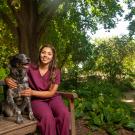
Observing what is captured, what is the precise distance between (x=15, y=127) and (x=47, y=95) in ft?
2.75

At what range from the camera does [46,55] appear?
5605 mm

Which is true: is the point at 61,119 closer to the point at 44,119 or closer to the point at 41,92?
the point at 44,119

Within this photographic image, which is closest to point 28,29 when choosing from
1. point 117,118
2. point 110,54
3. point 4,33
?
point 117,118

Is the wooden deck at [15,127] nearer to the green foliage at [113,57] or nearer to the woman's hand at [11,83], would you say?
the woman's hand at [11,83]

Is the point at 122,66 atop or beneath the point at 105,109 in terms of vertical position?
atop

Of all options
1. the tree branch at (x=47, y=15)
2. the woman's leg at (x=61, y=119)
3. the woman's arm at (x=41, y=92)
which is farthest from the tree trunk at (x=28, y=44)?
the woman's leg at (x=61, y=119)

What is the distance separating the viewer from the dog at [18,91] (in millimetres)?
5145

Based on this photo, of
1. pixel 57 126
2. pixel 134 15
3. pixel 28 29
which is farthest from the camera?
pixel 134 15

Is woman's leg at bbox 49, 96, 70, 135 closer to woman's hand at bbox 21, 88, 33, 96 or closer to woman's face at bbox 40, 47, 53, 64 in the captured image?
woman's hand at bbox 21, 88, 33, 96

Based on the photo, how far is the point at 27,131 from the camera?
4.95 meters

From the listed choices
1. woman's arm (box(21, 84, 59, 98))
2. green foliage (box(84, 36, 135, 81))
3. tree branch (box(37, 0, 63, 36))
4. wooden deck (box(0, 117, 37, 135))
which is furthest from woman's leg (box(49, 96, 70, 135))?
green foliage (box(84, 36, 135, 81))

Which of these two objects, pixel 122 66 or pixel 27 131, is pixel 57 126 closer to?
pixel 27 131

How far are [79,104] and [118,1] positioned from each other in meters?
7.84

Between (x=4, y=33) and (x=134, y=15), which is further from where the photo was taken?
(x=4, y=33)
